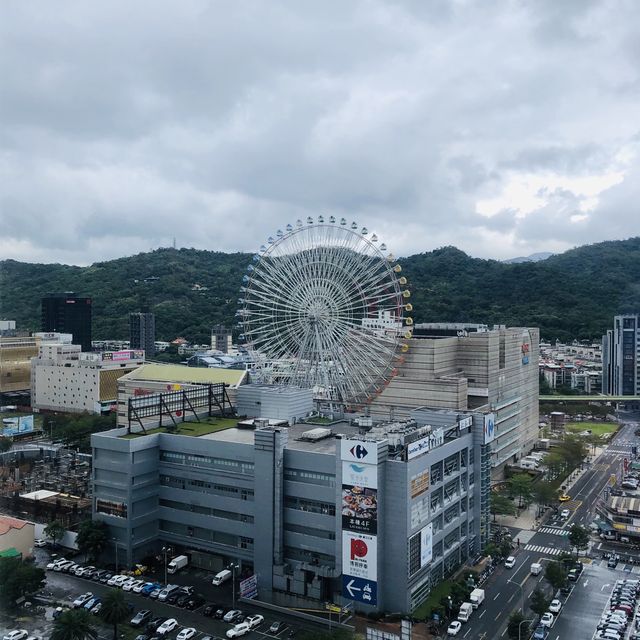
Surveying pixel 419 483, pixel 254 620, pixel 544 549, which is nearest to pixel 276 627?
pixel 254 620

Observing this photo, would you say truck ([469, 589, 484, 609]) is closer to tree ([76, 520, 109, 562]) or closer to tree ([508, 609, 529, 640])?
tree ([508, 609, 529, 640])

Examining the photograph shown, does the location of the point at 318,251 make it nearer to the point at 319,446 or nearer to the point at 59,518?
the point at 319,446

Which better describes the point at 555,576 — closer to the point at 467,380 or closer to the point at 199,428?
the point at 467,380

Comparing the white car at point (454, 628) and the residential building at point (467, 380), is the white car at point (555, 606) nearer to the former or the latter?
the white car at point (454, 628)

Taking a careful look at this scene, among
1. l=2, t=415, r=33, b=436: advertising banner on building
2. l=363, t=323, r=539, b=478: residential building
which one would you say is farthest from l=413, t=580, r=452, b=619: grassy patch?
l=2, t=415, r=33, b=436: advertising banner on building

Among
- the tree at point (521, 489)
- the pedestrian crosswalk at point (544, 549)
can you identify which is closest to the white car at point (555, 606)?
the pedestrian crosswalk at point (544, 549)

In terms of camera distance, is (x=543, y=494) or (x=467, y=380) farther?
(x=467, y=380)
